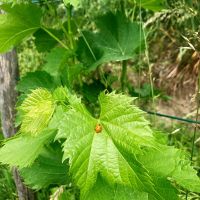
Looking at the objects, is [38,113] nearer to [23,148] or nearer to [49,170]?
[23,148]

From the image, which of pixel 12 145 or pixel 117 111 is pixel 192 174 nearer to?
pixel 117 111

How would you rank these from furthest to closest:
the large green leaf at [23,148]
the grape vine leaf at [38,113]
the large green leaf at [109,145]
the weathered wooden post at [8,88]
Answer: the weathered wooden post at [8,88] → the large green leaf at [23,148] → the grape vine leaf at [38,113] → the large green leaf at [109,145]

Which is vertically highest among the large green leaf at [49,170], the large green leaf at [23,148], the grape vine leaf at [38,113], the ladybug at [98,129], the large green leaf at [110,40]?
the large green leaf at [110,40]

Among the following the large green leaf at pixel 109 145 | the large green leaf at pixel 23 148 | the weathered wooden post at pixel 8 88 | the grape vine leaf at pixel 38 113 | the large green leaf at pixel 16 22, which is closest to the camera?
the large green leaf at pixel 109 145

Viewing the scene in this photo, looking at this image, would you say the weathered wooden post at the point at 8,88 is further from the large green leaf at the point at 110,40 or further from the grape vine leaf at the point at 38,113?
the grape vine leaf at the point at 38,113

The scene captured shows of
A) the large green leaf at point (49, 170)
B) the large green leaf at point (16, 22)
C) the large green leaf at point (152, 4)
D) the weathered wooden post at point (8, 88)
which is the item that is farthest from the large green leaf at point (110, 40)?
the weathered wooden post at point (8, 88)

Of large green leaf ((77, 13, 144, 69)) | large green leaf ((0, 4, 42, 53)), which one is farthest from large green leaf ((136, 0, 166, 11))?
large green leaf ((0, 4, 42, 53))

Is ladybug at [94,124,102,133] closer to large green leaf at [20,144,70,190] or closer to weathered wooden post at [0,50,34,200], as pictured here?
large green leaf at [20,144,70,190]
